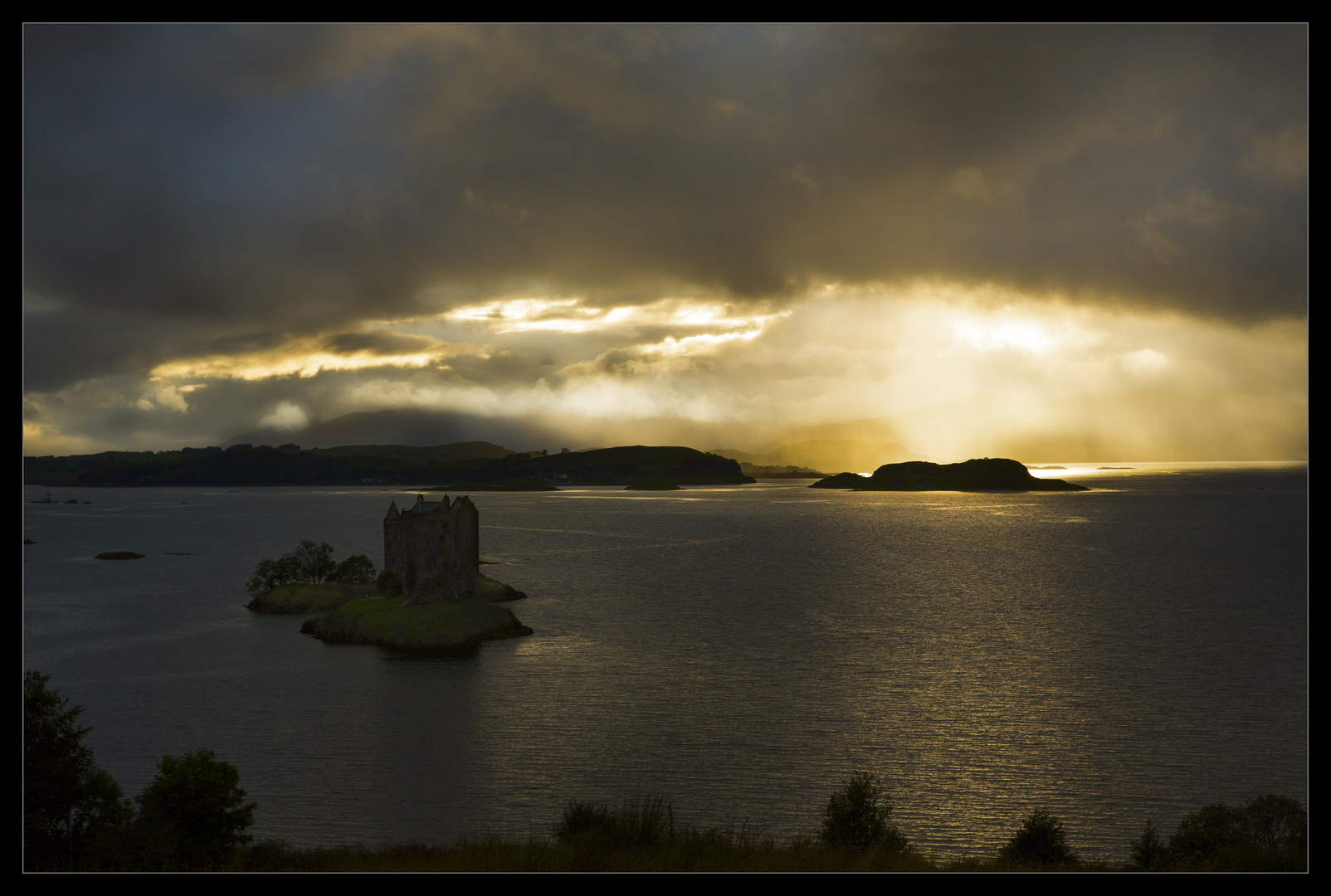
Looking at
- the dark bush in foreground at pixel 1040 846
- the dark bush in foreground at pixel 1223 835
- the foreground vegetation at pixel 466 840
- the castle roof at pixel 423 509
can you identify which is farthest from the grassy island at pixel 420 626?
the dark bush in foreground at pixel 1223 835

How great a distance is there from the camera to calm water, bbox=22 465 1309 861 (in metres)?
38.7

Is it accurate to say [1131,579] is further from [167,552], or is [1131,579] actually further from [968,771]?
[167,552]

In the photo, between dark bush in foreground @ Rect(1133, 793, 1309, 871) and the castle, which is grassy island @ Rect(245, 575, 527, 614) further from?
dark bush in foreground @ Rect(1133, 793, 1309, 871)

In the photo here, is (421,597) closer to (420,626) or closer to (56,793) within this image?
(420,626)

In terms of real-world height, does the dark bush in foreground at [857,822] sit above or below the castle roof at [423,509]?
below

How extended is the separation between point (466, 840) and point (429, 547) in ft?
182

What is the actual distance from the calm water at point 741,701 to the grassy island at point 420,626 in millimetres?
2595

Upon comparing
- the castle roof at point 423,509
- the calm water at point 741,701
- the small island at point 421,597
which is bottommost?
the calm water at point 741,701

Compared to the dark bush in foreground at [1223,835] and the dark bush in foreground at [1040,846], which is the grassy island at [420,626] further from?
the dark bush in foreground at [1223,835]

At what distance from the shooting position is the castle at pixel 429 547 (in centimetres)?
8056

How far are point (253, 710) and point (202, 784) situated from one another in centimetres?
2865

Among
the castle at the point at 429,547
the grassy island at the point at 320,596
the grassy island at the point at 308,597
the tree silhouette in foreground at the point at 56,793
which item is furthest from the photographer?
the grassy island at the point at 308,597
